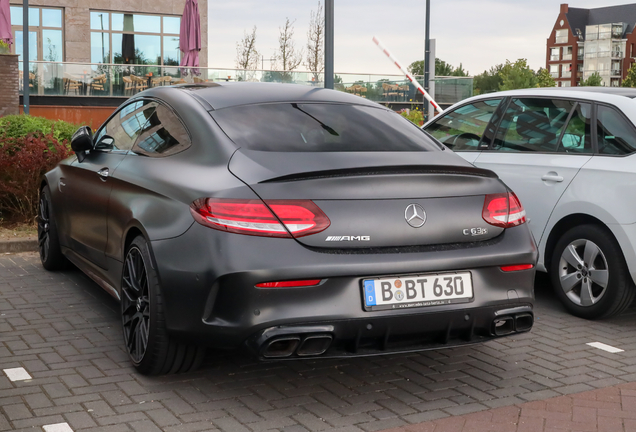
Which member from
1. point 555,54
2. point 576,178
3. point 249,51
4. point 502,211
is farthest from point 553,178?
point 555,54

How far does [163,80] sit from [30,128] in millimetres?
17146

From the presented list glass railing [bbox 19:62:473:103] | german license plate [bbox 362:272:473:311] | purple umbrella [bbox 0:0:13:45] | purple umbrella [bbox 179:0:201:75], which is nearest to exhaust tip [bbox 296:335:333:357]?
german license plate [bbox 362:272:473:311]

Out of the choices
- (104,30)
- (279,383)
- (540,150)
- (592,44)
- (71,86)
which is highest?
(592,44)

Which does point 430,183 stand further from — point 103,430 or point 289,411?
point 103,430

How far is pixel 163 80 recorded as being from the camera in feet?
85.6

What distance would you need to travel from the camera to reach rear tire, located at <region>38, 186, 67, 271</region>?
662 cm

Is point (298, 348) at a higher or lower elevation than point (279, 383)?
higher

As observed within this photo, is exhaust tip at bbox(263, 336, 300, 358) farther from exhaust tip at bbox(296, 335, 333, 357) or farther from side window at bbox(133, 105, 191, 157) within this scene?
side window at bbox(133, 105, 191, 157)

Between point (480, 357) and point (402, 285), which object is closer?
point (402, 285)

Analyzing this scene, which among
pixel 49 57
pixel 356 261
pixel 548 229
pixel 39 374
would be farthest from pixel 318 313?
pixel 49 57

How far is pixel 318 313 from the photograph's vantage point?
140 inches

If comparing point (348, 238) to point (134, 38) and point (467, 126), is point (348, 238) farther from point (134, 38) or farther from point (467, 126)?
point (134, 38)

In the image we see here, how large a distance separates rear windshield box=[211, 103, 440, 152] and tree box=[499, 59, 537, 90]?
307 feet

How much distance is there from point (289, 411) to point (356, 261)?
2.72 ft
